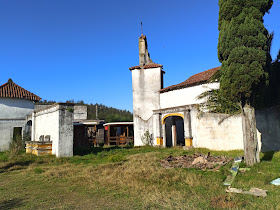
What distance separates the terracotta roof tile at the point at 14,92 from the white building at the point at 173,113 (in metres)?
9.16

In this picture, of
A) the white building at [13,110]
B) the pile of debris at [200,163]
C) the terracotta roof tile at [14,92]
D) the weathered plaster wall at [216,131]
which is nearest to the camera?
the pile of debris at [200,163]

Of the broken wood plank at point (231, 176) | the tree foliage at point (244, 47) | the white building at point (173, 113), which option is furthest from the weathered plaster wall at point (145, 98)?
the broken wood plank at point (231, 176)

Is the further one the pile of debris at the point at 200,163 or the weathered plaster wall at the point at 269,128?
the weathered plaster wall at the point at 269,128

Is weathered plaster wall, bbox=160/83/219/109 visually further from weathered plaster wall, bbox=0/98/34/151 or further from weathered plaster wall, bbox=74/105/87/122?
weathered plaster wall, bbox=74/105/87/122

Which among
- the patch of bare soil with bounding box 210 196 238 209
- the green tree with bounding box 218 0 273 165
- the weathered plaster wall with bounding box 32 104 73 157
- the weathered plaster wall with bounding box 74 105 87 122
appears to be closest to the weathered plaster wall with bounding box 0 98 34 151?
the weathered plaster wall with bounding box 32 104 73 157

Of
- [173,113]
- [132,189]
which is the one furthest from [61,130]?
[173,113]

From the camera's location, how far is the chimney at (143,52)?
67.5ft

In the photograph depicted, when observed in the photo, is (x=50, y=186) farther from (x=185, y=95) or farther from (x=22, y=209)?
(x=185, y=95)

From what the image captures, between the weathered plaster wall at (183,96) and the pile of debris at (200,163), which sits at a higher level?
the weathered plaster wall at (183,96)

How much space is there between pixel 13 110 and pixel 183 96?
46.3 feet

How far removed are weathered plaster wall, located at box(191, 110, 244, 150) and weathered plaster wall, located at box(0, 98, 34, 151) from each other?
45.7 feet

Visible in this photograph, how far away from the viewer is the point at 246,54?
8250 mm

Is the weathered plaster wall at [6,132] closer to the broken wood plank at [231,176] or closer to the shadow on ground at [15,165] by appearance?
the shadow on ground at [15,165]

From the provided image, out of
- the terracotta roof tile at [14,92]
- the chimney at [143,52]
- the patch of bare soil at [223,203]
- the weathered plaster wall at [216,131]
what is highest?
the chimney at [143,52]
